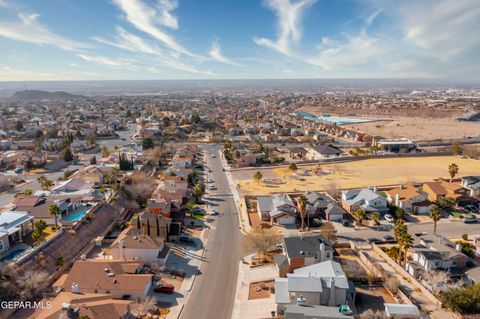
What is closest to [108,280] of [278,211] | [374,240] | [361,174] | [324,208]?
[278,211]

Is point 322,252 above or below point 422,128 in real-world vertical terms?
below

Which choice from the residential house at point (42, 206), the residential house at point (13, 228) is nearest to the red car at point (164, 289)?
the residential house at point (13, 228)

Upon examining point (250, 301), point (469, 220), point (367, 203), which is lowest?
point (250, 301)

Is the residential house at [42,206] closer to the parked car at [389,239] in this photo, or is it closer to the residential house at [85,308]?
the residential house at [85,308]

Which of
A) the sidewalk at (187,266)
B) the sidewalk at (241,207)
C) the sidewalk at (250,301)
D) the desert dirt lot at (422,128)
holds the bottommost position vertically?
the sidewalk at (187,266)

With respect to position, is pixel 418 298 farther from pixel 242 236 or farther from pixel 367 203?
pixel 367 203

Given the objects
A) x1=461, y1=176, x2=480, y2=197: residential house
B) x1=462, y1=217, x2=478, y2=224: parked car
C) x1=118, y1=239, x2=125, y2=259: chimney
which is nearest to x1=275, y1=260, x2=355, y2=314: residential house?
x1=118, y1=239, x2=125, y2=259: chimney

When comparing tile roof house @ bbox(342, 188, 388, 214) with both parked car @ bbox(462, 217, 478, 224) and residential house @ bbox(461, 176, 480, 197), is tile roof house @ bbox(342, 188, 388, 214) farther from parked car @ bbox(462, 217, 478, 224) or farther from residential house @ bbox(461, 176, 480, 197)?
residential house @ bbox(461, 176, 480, 197)

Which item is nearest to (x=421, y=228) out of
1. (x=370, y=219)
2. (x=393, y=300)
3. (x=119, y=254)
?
(x=370, y=219)
